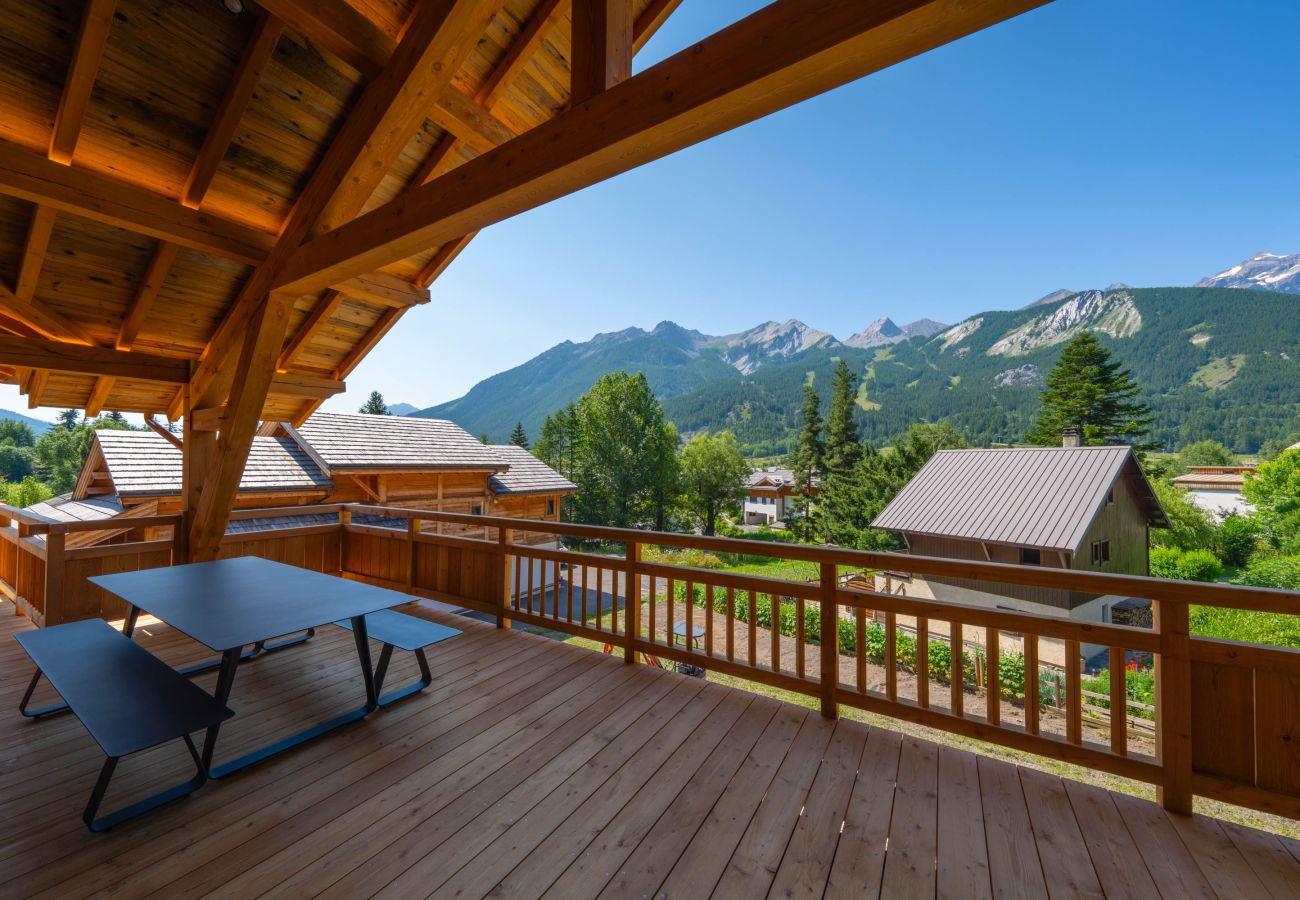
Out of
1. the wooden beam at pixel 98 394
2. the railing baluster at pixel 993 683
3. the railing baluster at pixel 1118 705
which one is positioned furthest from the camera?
the wooden beam at pixel 98 394

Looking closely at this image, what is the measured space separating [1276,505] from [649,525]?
31519mm

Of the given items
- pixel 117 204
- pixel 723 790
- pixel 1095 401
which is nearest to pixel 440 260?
pixel 117 204

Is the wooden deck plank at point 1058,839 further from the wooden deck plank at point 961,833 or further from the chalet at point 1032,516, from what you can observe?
the chalet at point 1032,516

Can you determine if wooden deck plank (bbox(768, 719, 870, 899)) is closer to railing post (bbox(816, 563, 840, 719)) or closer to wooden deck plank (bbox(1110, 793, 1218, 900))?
railing post (bbox(816, 563, 840, 719))

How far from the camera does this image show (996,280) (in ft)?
521

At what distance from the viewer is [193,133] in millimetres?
3396

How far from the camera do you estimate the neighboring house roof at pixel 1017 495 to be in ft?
42.7

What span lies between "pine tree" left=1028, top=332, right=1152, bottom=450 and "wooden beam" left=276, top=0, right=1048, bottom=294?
98.5 ft

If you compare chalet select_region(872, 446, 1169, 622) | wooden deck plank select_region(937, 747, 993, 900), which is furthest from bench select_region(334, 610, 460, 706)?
chalet select_region(872, 446, 1169, 622)

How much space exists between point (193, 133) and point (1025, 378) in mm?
110504

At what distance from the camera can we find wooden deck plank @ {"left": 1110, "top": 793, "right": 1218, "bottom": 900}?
5.67 feet

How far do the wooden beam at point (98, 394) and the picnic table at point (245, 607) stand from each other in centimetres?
316

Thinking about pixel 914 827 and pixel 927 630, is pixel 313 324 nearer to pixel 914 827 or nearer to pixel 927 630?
pixel 927 630

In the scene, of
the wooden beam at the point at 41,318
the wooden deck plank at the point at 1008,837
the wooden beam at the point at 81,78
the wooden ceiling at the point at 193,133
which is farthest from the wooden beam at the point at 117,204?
the wooden deck plank at the point at 1008,837
